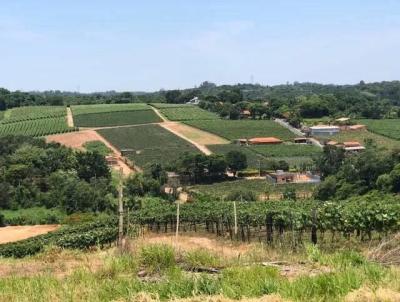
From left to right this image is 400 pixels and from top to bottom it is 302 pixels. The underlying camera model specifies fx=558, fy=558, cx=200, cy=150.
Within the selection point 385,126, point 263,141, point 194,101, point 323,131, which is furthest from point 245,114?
point 194,101

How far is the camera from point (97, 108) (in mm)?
114812

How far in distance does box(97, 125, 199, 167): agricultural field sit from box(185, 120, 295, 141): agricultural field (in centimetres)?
753

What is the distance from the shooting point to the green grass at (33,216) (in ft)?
150

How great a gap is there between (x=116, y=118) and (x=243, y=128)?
24413 millimetres

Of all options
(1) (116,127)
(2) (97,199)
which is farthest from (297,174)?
(1) (116,127)

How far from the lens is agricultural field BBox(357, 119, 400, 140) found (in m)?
86.5

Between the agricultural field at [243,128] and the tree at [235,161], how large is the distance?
20248mm

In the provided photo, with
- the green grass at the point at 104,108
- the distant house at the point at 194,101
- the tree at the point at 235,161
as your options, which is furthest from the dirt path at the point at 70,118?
the tree at the point at 235,161

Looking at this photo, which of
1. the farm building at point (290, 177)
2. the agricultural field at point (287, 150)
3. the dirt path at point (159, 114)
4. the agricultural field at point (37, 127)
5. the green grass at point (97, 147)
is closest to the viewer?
the farm building at point (290, 177)

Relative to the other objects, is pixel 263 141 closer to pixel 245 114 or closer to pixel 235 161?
pixel 235 161

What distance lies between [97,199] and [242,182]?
19.0 metres

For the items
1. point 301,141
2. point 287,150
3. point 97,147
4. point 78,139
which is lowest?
point 287,150

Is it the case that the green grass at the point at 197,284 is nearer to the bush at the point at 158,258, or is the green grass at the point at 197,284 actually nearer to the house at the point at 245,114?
the bush at the point at 158,258

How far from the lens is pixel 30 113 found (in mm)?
108562
